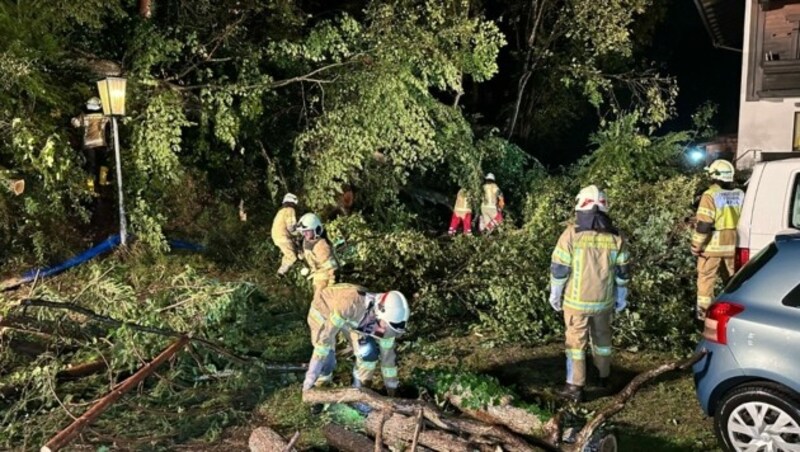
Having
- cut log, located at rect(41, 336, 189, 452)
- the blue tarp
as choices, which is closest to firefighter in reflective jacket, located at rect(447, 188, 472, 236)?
the blue tarp

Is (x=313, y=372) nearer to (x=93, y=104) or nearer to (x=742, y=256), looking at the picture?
(x=742, y=256)

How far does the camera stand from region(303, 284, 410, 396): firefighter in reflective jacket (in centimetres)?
460

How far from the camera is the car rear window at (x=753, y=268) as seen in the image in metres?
3.74

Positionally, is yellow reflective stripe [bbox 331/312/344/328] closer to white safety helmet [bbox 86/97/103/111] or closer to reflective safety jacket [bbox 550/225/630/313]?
reflective safety jacket [bbox 550/225/630/313]

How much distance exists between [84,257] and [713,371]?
835 cm

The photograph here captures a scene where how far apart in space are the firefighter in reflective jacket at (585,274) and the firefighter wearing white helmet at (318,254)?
186 cm

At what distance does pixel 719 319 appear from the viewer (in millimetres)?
3766

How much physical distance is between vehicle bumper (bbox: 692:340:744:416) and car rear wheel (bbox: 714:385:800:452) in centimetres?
8

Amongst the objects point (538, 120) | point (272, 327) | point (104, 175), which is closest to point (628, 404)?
point (272, 327)

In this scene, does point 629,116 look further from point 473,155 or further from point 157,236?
point 157,236

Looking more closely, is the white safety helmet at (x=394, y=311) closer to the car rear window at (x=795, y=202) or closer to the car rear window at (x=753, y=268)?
the car rear window at (x=753, y=268)

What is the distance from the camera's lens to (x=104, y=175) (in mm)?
9750

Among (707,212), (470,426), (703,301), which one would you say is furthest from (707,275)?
(470,426)

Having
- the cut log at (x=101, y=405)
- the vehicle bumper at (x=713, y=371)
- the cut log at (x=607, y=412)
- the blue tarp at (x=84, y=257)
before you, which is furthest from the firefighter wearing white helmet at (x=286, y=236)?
the vehicle bumper at (x=713, y=371)
